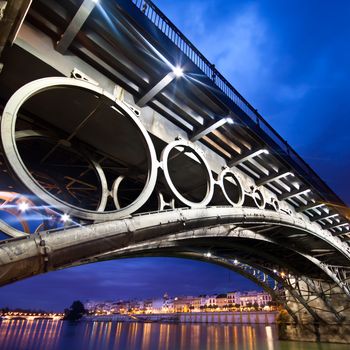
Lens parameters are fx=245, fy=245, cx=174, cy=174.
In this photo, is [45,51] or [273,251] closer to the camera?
[45,51]

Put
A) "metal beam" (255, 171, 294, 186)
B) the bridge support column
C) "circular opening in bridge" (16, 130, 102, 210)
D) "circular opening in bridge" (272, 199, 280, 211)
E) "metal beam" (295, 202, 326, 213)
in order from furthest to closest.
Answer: the bridge support column, "metal beam" (295, 202, 326, 213), "circular opening in bridge" (272, 199, 280, 211), "metal beam" (255, 171, 294, 186), "circular opening in bridge" (16, 130, 102, 210)

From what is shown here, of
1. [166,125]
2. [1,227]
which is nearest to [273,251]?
[166,125]

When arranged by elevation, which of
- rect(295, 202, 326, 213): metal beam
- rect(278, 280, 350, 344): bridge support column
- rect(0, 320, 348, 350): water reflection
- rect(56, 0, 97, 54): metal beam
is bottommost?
rect(0, 320, 348, 350): water reflection

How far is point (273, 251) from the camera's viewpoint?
20641 millimetres

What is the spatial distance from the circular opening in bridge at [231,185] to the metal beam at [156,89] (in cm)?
386

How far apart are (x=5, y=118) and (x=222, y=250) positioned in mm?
20431

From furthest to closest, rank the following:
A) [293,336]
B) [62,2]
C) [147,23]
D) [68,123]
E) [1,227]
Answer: [293,336] → [68,123] → [147,23] → [1,227] → [62,2]

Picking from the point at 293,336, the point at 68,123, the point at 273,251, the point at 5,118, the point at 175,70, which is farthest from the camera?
the point at 293,336

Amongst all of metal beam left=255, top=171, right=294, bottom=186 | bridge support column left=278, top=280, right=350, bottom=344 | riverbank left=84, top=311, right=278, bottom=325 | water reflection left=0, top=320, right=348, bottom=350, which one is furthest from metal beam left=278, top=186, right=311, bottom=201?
riverbank left=84, top=311, right=278, bottom=325

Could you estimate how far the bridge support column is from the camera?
74.0 ft

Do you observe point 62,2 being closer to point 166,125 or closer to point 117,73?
point 117,73

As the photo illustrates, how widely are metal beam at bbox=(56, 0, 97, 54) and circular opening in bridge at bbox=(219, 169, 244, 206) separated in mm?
6064

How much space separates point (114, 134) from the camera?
702cm

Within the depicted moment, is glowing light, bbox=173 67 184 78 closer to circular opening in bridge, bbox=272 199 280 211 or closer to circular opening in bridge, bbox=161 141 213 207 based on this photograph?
circular opening in bridge, bbox=161 141 213 207
